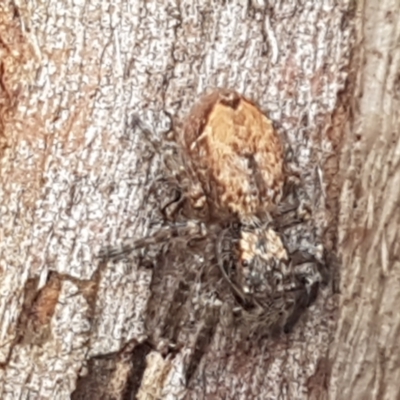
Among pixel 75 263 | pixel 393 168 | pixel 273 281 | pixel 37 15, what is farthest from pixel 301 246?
pixel 37 15

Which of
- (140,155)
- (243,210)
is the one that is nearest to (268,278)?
(243,210)

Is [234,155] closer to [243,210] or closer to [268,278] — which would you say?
[243,210]

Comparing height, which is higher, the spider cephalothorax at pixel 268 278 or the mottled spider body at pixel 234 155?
the mottled spider body at pixel 234 155

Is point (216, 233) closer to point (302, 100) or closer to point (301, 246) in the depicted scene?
point (301, 246)

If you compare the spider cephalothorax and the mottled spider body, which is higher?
the mottled spider body

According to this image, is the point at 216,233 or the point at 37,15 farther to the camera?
the point at 216,233
